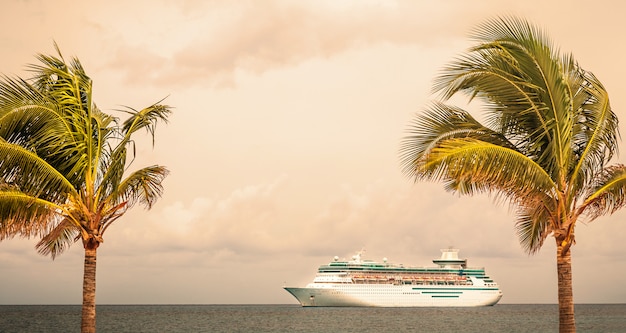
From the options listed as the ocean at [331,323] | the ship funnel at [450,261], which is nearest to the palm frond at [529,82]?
the ocean at [331,323]

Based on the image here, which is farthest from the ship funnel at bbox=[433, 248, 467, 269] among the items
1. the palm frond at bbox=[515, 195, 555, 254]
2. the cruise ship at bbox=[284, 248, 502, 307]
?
the palm frond at bbox=[515, 195, 555, 254]

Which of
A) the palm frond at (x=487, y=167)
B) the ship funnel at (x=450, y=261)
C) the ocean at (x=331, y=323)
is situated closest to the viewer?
the palm frond at (x=487, y=167)

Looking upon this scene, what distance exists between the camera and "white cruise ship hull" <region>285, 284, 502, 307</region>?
10869cm

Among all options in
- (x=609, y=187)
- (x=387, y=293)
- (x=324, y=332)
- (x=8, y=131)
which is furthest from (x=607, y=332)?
(x=8, y=131)

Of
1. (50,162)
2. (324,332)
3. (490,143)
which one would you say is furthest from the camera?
(324,332)

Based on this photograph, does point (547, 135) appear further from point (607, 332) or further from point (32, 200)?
point (607, 332)

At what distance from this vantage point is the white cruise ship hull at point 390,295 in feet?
357

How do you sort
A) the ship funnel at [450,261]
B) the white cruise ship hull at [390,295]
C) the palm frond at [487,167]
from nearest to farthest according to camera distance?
the palm frond at [487,167]
the white cruise ship hull at [390,295]
the ship funnel at [450,261]

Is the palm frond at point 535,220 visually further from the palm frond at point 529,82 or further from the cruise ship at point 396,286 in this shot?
the cruise ship at point 396,286

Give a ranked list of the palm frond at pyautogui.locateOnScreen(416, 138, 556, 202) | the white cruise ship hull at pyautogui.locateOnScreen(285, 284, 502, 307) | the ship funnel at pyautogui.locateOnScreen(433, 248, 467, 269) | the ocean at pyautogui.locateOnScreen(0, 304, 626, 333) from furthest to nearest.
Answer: the ship funnel at pyautogui.locateOnScreen(433, 248, 467, 269)
the white cruise ship hull at pyautogui.locateOnScreen(285, 284, 502, 307)
the ocean at pyautogui.locateOnScreen(0, 304, 626, 333)
the palm frond at pyautogui.locateOnScreen(416, 138, 556, 202)

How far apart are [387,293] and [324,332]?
5075 cm

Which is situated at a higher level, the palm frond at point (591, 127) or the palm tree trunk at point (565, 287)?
the palm frond at point (591, 127)

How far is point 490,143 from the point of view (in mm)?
12820

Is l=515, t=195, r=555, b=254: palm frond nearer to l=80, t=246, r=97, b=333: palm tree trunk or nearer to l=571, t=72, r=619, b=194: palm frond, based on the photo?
l=571, t=72, r=619, b=194: palm frond
